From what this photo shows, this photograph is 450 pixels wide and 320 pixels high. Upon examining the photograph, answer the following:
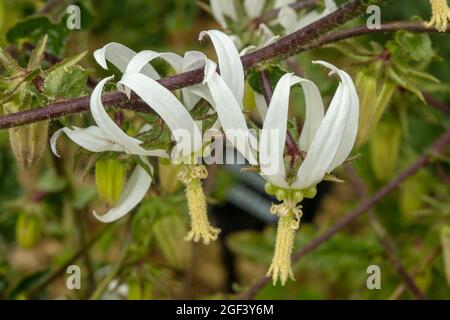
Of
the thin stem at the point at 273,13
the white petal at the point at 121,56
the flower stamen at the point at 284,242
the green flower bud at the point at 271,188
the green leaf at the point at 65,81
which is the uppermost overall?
the thin stem at the point at 273,13

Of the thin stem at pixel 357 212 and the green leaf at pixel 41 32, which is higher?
the green leaf at pixel 41 32

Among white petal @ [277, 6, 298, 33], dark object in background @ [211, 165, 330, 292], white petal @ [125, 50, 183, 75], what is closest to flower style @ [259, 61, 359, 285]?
white petal @ [125, 50, 183, 75]

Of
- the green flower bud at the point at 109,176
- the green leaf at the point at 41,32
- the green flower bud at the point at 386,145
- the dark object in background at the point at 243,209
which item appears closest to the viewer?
the green flower bud at the point at 109,176

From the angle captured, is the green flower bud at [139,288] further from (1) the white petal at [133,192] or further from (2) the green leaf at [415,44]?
(2) the green leaf at [415,44]

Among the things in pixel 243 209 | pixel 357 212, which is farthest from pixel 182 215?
pixel 243 209

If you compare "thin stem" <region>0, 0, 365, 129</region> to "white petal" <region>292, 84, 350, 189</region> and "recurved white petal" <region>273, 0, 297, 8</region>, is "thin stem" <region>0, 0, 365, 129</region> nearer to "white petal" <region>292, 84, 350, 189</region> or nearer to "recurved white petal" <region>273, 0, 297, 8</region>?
"white petal" <region>292, 84, 350, 189</region>

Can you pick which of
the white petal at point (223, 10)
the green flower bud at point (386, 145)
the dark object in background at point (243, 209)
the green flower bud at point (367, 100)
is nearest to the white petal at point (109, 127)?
the green flower bud at point (367, 100)
